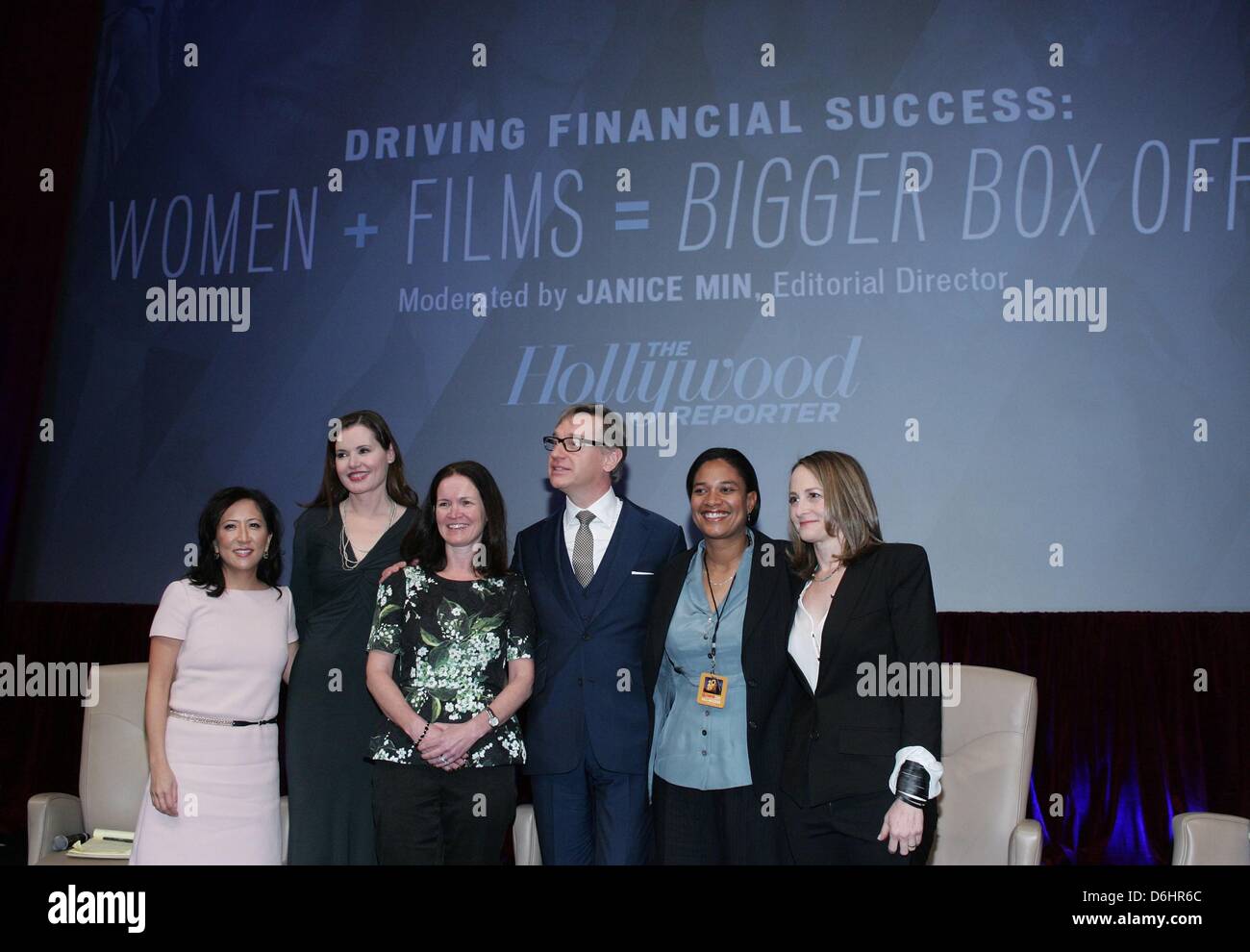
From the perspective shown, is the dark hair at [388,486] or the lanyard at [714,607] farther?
the dark hair at [388,486]

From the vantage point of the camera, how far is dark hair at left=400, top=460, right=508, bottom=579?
300 centimetres

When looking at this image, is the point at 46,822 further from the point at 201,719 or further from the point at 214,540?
the point at 214,540

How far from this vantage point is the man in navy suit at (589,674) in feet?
9.87

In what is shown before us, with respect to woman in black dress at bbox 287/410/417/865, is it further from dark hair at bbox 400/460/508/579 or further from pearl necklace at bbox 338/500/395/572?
dark hair at bbox 400/460/508/579

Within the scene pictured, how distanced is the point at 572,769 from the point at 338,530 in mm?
983

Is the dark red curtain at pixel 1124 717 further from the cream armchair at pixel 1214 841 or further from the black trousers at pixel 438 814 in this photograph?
the black trousers at pixel 438 814

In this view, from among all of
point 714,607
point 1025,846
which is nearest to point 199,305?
point 714,607

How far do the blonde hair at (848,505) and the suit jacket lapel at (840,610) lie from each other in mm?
33

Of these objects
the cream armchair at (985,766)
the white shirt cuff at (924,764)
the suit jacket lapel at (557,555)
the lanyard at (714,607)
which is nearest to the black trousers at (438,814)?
the suit jacket lapel at (557,555)

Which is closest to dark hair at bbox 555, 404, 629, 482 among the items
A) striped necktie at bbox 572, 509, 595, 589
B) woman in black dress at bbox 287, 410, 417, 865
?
striped necktie at bbox 572, 509, 595, 589

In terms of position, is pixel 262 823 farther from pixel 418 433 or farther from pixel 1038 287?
pixel 1038 287

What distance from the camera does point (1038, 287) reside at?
453 cm

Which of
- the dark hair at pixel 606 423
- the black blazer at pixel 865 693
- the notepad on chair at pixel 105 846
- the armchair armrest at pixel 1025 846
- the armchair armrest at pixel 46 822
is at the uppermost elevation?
Result: the dark hair at pixel 606 423

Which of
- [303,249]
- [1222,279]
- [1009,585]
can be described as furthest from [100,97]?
[1222,279]
